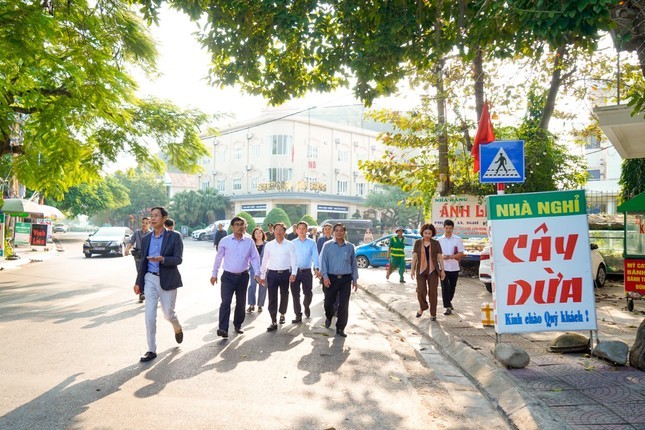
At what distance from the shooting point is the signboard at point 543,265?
662 centimetres

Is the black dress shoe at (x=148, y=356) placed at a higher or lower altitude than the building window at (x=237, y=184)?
lower

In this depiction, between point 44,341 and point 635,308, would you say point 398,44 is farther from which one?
point 635,308

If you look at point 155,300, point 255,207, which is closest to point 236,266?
point 155,300

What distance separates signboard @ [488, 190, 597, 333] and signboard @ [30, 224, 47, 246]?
25.8m

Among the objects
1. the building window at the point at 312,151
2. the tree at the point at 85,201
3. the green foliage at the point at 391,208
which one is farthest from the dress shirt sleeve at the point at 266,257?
the green foliage at the point at 391,208

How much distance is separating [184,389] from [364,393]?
1718mm

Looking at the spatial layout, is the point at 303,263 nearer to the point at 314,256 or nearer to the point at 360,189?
the point at 314,256

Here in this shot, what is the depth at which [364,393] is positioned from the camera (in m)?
5.23

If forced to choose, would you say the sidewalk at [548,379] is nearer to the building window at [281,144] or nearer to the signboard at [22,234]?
the signboard at [22,234]

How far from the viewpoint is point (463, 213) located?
55.4 feet

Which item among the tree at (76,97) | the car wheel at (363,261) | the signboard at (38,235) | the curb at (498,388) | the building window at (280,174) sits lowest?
the car wheel at (363,261)

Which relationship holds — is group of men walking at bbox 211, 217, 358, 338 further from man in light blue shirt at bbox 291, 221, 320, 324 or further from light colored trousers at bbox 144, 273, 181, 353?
light colored trousers at bbox 144, 273, 181, 353

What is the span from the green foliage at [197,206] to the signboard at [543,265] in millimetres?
53584

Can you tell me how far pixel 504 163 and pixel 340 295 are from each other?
10.4ft
